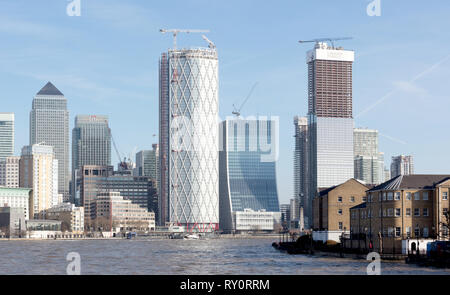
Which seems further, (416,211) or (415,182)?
(415,182)

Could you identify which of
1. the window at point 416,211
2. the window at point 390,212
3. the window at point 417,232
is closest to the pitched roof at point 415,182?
the window at point 390,212

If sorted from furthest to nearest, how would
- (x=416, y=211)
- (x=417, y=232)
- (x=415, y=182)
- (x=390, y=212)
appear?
(x=415, y=182), (x=390, y=212), (x=416, y=211), (x=417, y=232)

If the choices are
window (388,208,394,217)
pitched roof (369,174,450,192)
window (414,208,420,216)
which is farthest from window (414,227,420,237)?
pitched roof (369,174,450,192)

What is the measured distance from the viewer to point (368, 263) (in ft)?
387

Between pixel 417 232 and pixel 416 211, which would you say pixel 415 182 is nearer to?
pixel 416 211

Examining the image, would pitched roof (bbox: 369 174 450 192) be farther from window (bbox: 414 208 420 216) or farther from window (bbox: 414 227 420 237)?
window (bbox: 414 227 420 237)

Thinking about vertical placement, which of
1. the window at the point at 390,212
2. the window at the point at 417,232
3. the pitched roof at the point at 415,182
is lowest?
the window at the point at 417,232

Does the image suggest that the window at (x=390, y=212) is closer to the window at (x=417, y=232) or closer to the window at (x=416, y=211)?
the window at (x=416, y=211)

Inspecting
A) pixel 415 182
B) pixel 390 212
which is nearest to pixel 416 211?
pixel 390 212
